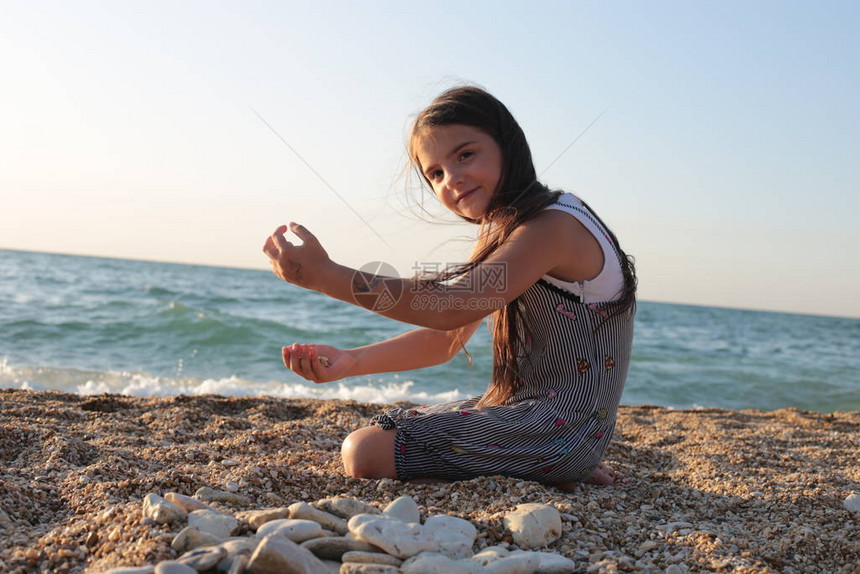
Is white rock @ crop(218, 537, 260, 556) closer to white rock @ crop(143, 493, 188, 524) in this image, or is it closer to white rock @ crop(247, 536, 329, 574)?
white rock @ crop(247, 536, 329, 574)

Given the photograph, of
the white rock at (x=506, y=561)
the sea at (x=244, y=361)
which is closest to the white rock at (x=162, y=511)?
the white rock at (x=506, y=561)

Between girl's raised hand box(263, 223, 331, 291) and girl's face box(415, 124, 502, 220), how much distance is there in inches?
27.9

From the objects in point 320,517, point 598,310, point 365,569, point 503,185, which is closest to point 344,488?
point 320,517

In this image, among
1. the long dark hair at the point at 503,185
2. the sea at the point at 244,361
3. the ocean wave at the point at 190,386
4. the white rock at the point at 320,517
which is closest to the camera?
the white rock at the point at 320,517

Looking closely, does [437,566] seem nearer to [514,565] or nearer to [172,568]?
[514,565]

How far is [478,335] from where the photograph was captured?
1447 centimetres

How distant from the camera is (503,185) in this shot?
93.8 inches

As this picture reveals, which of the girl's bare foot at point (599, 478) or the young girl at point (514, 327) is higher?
the young girl at point (514, 327)

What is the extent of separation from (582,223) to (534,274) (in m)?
0.29

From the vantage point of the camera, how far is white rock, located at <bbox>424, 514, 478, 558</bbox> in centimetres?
151

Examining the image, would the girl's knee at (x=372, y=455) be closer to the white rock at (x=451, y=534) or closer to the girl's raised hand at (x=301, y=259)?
the white rock at (x=451, y=534)

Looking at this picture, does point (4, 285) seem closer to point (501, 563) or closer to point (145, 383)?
point (145, 383)

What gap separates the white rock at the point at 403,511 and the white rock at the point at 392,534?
0.08 m

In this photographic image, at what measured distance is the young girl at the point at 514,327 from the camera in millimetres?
2111
